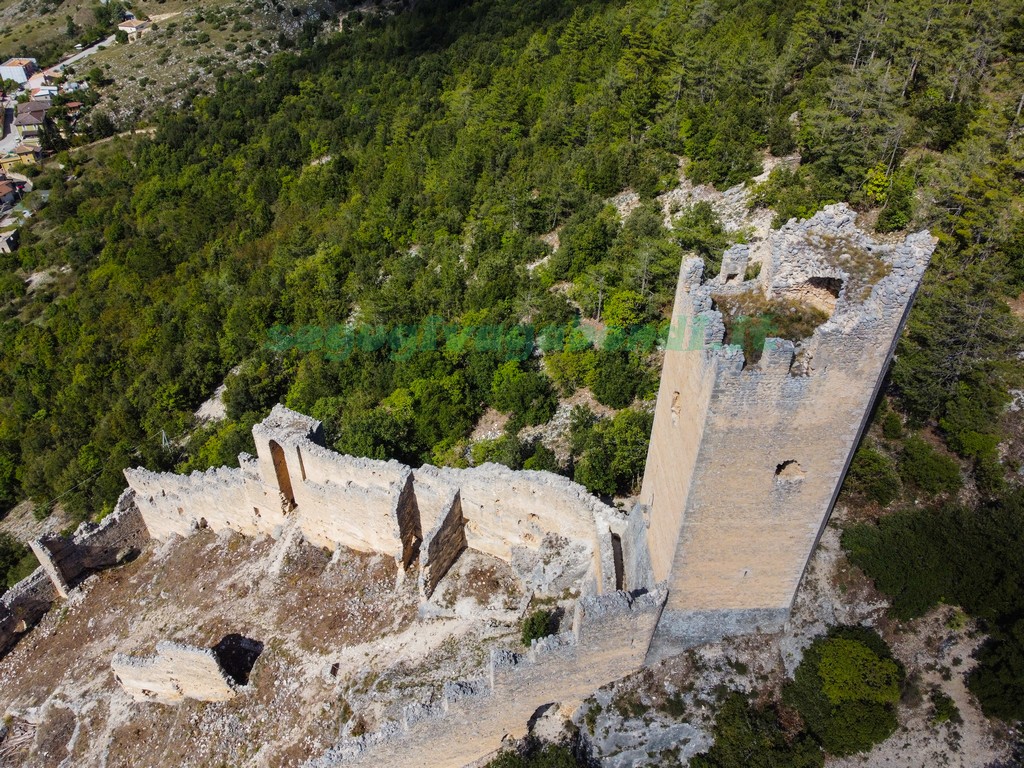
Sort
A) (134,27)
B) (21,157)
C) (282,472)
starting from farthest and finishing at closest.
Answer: (134,27), (21,157), (282,472)

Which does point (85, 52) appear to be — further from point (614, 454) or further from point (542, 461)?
point (614, 454)

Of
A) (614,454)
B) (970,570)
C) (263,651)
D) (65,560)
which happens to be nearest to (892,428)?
(970,570)

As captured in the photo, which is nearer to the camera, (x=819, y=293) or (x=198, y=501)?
(x=819, y=293)

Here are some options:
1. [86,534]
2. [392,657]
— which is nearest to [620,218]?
[392,657]

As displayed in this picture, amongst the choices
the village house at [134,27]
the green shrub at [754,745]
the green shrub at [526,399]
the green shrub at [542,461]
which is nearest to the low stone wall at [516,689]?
the green shrub at [754,745]

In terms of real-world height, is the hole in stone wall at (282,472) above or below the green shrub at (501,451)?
above

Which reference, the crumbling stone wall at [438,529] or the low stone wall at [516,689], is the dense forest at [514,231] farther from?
the low stone wall at [516,689]
